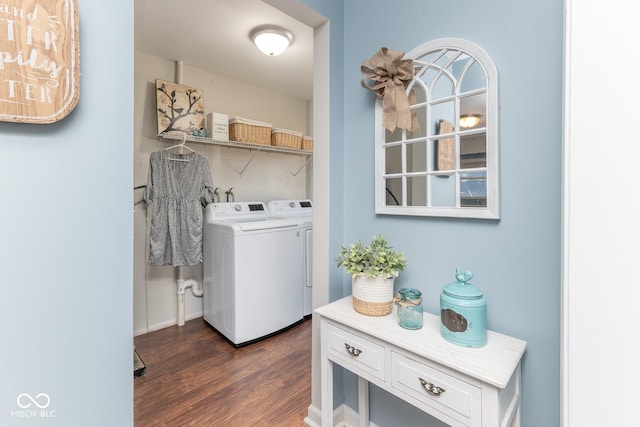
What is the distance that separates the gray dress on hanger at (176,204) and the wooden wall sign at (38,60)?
1.95 meters

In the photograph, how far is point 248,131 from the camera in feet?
9.59

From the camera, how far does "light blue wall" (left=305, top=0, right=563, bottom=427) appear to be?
3.19ft

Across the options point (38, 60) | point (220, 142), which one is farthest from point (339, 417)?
point (220, 142)

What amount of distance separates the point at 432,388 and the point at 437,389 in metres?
0.02

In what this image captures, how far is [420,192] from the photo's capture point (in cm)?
131

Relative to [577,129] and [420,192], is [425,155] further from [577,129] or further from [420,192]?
[577,129]

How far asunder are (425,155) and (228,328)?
217cm

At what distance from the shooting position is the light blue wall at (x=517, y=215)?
97 cm

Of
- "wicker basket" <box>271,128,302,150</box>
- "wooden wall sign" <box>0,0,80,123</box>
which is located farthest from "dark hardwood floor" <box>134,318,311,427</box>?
"wicker basket" <box>271,128,302,150</box>

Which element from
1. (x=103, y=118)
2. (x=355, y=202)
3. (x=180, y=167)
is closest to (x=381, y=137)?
(x=355, y=202)

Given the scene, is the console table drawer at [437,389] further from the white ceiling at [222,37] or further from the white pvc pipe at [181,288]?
the white pvc pipe at [181,288]

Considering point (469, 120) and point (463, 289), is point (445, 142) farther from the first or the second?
point (463, 289)

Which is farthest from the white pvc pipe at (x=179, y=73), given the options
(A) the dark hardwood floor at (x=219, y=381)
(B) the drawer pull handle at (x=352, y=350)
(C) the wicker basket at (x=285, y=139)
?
(B) the drawer pull handle at (x=352, y=350)

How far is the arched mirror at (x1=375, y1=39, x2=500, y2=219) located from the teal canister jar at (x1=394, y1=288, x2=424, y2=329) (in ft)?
1.20
